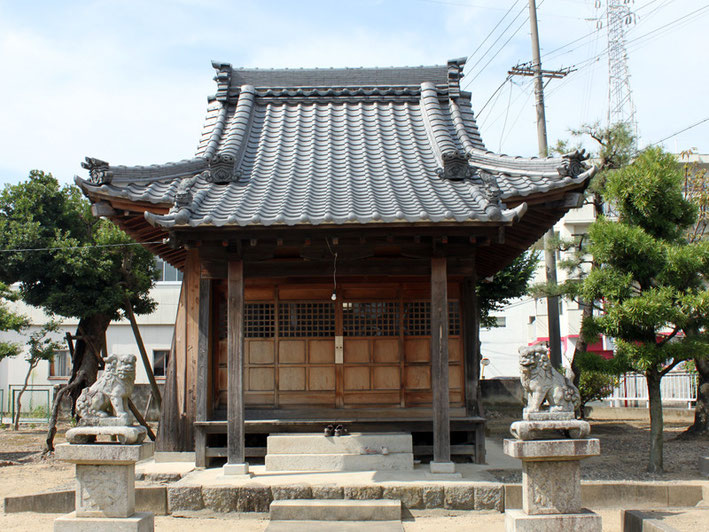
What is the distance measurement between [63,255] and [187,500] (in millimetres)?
10934

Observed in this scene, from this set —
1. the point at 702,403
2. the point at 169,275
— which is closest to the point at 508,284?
the point at 702,403

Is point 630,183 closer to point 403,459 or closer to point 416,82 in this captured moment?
point 416,82

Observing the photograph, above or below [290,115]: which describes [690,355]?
below

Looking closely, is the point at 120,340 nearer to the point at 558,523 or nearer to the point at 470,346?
the point at 470,346

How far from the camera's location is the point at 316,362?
1100 cm

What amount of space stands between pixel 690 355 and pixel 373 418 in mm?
5181

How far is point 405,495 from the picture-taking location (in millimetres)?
8594

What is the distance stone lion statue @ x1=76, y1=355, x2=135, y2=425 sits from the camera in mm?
7195

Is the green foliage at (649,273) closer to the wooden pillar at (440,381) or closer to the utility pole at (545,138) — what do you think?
the wooden pillar at (440,381)

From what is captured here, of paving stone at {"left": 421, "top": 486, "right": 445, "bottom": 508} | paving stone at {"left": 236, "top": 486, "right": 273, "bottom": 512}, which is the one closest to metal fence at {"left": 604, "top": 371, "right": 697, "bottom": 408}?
paving stone at {"left": 421, "top": 486, "right": 445, "bottom": 508}

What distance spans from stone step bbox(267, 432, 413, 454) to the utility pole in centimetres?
725

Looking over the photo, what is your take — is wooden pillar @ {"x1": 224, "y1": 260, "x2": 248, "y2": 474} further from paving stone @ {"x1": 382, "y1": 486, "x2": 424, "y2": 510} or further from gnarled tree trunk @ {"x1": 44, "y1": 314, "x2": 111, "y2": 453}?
gnarled tree trunk @ {"x1": 44, "y1": 314, "x2": 111, "y2": 453}

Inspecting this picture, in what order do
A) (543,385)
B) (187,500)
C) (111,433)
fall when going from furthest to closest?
(187,500)
(543,385)
(111,433)

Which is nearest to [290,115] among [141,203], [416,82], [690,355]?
[416,82]
